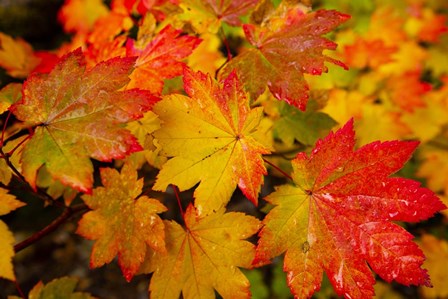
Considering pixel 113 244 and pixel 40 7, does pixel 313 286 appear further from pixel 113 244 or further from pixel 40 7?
pixel 40 7

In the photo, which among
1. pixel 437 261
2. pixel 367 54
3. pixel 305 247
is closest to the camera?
pixel 305 247

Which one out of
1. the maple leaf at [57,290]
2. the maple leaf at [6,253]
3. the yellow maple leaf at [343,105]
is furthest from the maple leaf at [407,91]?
the maple leaf at [6,253]

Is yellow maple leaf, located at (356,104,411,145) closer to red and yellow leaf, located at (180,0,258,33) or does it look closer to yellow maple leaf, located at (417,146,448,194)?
yellow maple leaf, located at (417,146,448,194)

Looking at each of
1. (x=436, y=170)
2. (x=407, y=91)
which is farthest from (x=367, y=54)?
(x=436, y=170)

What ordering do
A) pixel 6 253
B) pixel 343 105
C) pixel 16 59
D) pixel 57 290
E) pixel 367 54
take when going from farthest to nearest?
pixel 367 54
pixel 343 105
pixel 16 59
pixel 57 290
pixel 6 253

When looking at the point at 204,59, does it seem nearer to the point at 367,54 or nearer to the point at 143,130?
the point at 143,130
